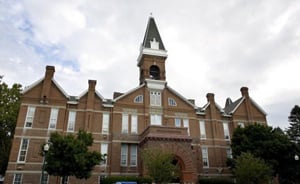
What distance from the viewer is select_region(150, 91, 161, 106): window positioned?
36375mm

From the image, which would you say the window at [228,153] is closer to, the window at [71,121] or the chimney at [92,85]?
the chimney at [92,85]

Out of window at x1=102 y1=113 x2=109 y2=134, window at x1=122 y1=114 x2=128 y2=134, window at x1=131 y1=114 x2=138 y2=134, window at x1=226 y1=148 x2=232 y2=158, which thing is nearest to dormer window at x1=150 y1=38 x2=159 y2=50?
window at x1=131 y1=114 x2=138 y2=134

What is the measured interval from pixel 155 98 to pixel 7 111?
2136 cm

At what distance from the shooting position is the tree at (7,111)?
113ft

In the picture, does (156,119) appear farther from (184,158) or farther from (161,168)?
(161,168)

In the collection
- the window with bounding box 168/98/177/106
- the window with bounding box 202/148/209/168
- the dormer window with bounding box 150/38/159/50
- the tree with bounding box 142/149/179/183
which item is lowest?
the tree with bounding box 142/149/179/183

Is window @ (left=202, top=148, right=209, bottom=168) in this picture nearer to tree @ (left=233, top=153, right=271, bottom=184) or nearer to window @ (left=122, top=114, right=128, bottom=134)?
tree @ (left=233, top=153, right=271, bottom=184)

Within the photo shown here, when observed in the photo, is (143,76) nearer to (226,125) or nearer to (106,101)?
(106,101)

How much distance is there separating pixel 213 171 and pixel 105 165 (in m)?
15.3

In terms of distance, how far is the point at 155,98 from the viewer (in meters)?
36.8

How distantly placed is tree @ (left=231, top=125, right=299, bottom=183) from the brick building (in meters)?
5.52

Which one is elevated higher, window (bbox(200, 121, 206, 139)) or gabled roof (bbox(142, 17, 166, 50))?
gabled roof (bbox(142, 17, 166, 50))

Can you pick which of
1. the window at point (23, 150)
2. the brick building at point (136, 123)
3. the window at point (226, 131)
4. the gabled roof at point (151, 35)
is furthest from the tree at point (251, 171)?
→ the window at point (23, 150)

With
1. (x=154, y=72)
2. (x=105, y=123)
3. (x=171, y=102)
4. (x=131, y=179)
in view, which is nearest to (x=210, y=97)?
(x=171, y=102)
